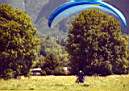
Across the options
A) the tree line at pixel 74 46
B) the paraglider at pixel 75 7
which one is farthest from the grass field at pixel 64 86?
the tree line at pixel 74 46

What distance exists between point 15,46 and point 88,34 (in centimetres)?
1331

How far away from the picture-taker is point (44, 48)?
125188mm

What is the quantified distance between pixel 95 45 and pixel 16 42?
1321 centimetres

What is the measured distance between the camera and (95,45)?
208 feet

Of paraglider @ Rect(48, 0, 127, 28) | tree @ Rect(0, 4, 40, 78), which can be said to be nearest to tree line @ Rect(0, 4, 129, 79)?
tree @ Rect(0, 4, 40, 78)

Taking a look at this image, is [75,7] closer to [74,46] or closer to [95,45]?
[74,46]

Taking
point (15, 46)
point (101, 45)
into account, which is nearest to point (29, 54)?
point (15, 46)

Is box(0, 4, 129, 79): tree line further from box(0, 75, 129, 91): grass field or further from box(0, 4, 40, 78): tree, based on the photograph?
box(0, 75, 129, 91): grass field

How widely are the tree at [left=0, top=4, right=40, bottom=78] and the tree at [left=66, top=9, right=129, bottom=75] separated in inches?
294

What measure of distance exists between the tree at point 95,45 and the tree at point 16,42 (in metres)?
7.46

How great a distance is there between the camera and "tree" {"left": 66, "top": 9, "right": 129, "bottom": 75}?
62.8m

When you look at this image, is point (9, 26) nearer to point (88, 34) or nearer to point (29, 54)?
point (29, 54)

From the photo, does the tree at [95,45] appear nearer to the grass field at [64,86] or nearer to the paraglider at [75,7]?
the grass field at [64,86]

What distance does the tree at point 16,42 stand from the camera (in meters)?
53.8
